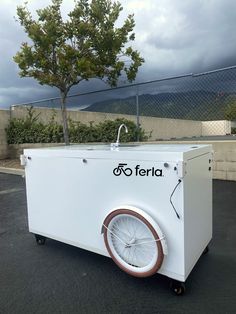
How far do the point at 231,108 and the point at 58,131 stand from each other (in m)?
4.92

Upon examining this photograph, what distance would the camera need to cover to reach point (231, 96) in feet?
17.8

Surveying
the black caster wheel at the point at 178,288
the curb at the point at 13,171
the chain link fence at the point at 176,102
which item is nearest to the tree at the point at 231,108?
the chain link fence at the point at 176,102

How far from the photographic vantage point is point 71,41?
6137 millimetres

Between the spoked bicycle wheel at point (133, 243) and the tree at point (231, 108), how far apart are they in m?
4.51

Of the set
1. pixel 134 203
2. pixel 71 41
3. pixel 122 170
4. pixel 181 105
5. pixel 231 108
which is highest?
pixel 71 41

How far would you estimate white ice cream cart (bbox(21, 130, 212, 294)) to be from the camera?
166 centimetres

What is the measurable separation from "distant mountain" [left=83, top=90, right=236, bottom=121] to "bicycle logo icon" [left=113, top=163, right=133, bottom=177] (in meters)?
4.45

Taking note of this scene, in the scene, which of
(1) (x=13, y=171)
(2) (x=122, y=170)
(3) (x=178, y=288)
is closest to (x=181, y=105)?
(1) (x=13, y=171)

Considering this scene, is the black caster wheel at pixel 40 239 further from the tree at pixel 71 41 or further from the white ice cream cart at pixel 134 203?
the tree at pixel 71 41

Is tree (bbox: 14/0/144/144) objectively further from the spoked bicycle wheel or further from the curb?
the spoked bicycle wheel

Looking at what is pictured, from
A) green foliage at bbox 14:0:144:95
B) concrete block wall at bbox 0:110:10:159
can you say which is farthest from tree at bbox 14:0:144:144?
concrete block wall at bbox 0:110:10:159

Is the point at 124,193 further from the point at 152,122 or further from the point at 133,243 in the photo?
the point at 152,122

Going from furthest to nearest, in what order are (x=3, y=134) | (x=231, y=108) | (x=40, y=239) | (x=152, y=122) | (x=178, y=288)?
1. (x=3, y=134)
2. (x=152, y=122)
3. (x=231, y=108)
4. (x=40, y=239)
5. (x=178, y=288)

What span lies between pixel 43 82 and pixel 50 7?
5.40 ft
